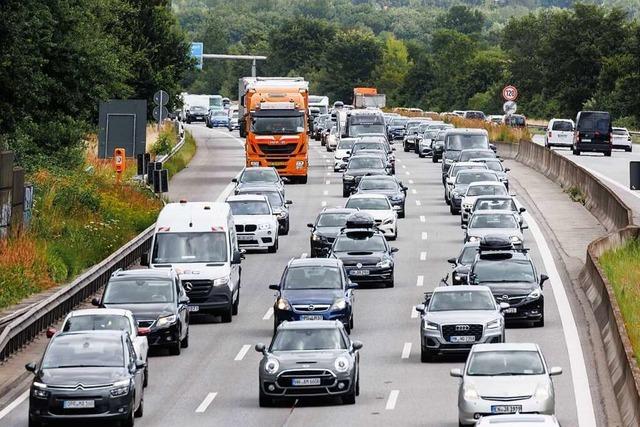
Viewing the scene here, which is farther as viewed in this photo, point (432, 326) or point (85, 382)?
point (432, 326)

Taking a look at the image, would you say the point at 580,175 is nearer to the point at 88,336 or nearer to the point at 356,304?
the point at 356,304

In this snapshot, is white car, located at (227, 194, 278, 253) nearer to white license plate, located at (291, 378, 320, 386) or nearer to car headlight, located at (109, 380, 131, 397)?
white license plate, located at (291, 378, 320, 386)

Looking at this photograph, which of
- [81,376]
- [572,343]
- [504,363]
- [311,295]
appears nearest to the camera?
[81,376]

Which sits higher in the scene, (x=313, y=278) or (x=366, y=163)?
(x=313, y=278)

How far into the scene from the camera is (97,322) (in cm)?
2961

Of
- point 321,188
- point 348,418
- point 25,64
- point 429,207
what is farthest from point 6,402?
point 321,188

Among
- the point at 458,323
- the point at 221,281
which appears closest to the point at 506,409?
the point at 458,323

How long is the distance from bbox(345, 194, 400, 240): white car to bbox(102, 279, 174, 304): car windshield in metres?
19.4

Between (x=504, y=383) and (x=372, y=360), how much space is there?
8.36 metres

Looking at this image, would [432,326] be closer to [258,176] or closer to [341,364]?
[341,364]

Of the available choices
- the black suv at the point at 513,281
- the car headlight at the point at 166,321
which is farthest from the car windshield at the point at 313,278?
the car headlight at the point at 166,321

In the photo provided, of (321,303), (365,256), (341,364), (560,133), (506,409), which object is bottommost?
(560,133)

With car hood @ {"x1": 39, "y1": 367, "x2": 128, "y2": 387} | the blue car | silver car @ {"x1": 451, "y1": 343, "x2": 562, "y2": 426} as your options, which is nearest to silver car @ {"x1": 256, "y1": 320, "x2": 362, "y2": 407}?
silver car @ {"x1": 451, "y1": 343, "x2": 562, "y2": 426}

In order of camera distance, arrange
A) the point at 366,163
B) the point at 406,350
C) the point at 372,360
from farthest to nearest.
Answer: the point at 366,163 → the point at 406,350 → the point at 372,360
